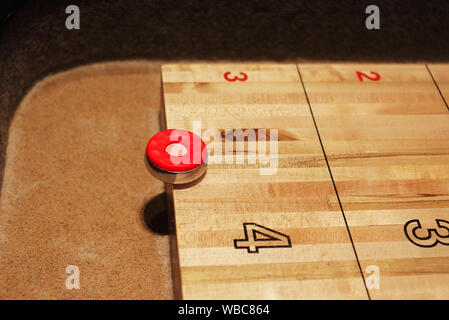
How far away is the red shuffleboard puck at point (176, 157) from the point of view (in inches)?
56.7

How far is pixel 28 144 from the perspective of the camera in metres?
2.04

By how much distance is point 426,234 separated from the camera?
1515 millimetres

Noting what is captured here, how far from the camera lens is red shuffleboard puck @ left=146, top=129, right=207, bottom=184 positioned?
56.7 inches

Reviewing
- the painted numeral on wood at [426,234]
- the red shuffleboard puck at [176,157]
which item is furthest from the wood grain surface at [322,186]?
the red shuffleboard puck at [176,157]

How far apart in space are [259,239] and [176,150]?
392 millimetres

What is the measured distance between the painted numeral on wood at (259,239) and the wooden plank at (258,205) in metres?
0.01

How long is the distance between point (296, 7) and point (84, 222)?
148 cm

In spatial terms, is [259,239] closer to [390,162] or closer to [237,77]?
[390,162]

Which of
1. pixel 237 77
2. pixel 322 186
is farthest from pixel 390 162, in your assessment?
pixel 237 77

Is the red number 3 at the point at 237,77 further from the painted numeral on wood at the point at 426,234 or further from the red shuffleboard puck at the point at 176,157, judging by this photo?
the painted numeral on wood at the point at 426,234

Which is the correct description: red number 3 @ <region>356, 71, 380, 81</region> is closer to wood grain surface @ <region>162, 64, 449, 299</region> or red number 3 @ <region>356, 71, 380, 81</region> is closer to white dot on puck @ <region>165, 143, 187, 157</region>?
wood grain surface @ <region>162, 64, 449, 299</region>

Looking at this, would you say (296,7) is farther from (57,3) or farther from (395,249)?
(395,249)
